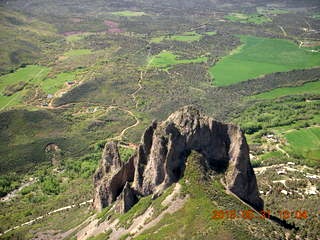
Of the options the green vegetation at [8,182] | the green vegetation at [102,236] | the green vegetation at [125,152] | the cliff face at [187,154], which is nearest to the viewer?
the green vegetation at [102,236]

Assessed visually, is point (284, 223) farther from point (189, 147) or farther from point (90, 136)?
point (90, 136)

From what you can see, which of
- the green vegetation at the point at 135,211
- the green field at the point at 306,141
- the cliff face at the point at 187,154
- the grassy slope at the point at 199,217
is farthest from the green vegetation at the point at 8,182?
the green field at the point at 306,141

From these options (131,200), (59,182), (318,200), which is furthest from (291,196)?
(59,182)

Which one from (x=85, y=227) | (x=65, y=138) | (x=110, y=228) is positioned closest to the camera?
(x=110, y=228)

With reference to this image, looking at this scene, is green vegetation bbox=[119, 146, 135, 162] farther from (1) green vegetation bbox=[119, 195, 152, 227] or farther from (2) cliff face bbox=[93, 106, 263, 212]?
(1) green vegetation bbox=[119, 195, 152, 227]

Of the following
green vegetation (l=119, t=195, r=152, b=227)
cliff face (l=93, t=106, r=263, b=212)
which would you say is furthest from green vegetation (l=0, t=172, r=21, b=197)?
green vegetation (l=119, t=195, r=152, b=227)

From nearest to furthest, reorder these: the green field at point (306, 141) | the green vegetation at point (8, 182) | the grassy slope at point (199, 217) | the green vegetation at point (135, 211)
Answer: the grassy slope at point (199, 217) < the green vegetation at point (135, 211) < the green vegetation at point (8, 182) < the green field at point (306, 141)

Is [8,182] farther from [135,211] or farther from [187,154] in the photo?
[187,154]

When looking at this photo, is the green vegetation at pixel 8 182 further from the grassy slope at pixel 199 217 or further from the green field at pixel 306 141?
the green field at pixel 306 141
